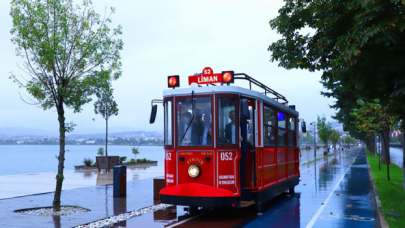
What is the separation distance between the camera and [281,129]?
557 inches

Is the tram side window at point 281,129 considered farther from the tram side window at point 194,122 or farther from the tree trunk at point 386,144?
the tree trunk at point 386,144

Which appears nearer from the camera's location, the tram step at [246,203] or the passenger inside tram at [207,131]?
the passenger inside tram at [207,131]

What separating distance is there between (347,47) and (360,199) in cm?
800

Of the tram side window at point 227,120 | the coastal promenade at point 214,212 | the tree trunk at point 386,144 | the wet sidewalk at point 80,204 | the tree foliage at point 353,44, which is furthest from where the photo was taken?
the tree trunk at point 386,144

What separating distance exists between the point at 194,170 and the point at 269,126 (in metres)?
3.03

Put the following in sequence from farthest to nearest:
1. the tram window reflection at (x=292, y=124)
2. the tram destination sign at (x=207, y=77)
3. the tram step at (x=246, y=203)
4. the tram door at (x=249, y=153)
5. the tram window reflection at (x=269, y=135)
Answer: the tram window reflection at (x=292, y=124) → the tram window reflection at (x=269, y=135) → the tram door at (x=249, y=153) → the tram destination sign at (x=207, y=77) → the tram step at (x=246, y=203)

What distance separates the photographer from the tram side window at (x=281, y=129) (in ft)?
45.3

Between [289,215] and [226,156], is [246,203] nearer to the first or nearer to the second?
[226,156]

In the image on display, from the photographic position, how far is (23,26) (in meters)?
12.1

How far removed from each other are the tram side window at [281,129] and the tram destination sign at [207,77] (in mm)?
3473

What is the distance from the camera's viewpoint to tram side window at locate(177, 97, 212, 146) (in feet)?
35.0

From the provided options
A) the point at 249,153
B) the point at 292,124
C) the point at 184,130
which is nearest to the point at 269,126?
the point at 249,153

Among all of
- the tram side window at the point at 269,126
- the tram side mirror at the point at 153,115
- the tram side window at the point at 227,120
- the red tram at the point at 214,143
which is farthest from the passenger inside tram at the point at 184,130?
the tram side window at the point at 269,126

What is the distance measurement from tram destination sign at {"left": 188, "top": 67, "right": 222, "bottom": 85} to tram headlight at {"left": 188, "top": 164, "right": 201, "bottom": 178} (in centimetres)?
218
